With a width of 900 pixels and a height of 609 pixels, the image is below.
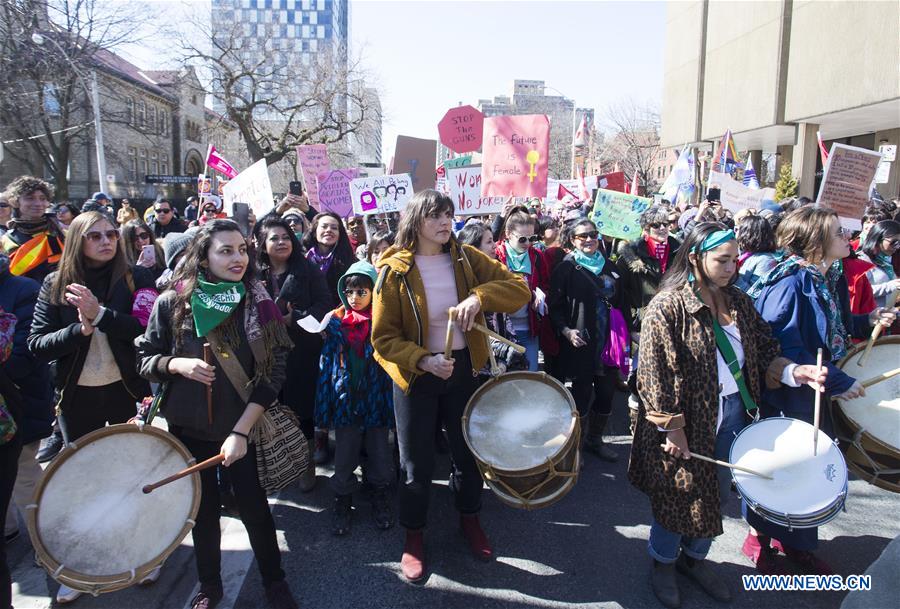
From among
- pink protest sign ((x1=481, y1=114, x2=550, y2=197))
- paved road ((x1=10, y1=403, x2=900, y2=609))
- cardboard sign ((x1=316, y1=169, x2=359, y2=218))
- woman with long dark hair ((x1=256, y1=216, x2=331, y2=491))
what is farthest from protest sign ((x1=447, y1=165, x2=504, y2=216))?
paved road ((x1=10, y1=403, x2=900, y2=609))

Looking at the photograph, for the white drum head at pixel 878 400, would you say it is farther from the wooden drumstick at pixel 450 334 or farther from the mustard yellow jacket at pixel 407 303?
the wooden drumstick at pixel 450 334

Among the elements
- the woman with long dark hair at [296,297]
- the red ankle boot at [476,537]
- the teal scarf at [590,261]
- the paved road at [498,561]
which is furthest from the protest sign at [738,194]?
the red ankle boot at [476,537]

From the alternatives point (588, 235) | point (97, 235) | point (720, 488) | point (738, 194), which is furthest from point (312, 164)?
point (720, 488)

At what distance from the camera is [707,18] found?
26.9 m

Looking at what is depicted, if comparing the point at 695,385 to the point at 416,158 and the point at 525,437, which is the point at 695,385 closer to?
the point at 525,437

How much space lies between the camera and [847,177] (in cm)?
579

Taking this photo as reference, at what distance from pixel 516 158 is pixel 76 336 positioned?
224 inches

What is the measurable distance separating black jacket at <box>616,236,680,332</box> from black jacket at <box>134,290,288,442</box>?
11.3ft

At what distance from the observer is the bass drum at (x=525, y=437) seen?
9.43ft

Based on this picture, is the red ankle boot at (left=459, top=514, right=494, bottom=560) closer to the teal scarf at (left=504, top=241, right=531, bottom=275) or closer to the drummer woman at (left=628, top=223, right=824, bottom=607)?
the drummer woman at (left=628, top=223, right=824, bottom=607)

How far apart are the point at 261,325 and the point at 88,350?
1.23 meters

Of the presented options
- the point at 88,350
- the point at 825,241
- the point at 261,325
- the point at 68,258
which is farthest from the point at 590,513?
the point at 68,258

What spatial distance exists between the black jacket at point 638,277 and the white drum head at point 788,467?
2362 mm

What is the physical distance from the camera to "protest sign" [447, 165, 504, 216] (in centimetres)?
732
